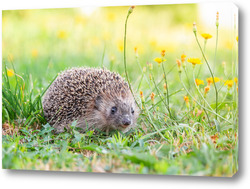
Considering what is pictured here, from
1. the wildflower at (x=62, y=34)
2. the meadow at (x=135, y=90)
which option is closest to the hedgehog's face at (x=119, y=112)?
the meadow at (x=135, y=90)

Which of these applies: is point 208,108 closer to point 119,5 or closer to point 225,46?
point 225,46

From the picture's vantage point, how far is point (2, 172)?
5.82 metres

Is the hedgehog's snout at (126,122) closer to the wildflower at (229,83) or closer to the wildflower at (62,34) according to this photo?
the wildflower at (229,83)

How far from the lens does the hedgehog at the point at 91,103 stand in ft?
19.6

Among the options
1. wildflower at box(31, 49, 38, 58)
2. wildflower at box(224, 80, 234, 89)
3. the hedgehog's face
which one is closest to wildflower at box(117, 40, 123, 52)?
the hedgehog's face

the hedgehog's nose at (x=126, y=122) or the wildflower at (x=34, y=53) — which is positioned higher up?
the wildflower at (x=34, y=53)

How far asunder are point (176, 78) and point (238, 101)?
199 cm

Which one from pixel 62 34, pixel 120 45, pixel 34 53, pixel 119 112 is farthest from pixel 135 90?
pixel 34 53

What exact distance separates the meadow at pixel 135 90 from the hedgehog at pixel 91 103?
168 mm

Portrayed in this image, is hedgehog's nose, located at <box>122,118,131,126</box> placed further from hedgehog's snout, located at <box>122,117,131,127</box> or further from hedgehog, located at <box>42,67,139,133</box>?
hedgehog, located at <box>42,67,139,133</box>

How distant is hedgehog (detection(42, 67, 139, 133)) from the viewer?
598 centimetres

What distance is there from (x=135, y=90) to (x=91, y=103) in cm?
77

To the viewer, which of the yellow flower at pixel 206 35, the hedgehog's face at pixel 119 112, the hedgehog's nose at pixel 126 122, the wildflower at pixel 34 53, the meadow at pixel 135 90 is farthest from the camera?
the wildflower at pixel 34 53

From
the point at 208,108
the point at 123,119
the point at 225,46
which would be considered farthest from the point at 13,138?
the point at 225,46
